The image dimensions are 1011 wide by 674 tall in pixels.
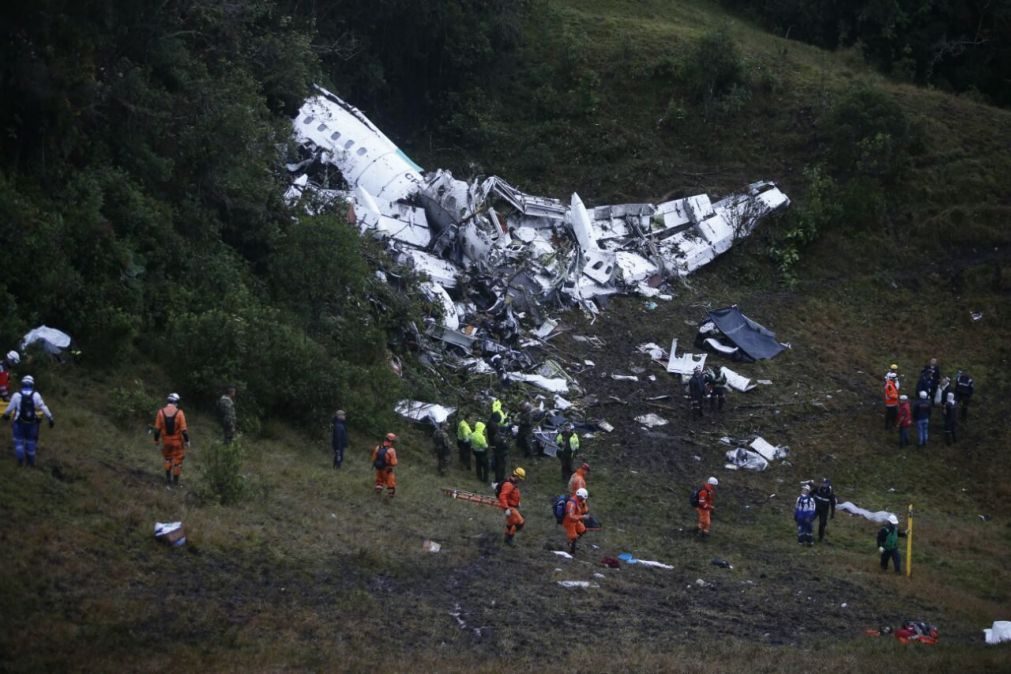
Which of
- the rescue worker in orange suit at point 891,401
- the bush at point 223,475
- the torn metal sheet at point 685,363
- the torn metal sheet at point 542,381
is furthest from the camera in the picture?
the torn metal sheet at point 685,363

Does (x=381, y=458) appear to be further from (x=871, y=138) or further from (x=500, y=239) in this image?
(x=871, y=138)

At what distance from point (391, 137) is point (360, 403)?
17.3 meters

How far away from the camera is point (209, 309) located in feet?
80.2

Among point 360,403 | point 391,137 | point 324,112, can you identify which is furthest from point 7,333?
point 391,137

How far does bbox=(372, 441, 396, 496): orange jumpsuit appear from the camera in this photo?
2102 centimetres

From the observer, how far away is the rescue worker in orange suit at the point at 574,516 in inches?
801

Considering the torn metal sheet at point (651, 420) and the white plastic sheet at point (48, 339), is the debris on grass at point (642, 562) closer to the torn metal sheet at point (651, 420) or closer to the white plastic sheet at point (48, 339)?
the torn metal sheet at point (651, 420)

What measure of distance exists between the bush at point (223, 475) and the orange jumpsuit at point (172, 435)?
0.46 meters

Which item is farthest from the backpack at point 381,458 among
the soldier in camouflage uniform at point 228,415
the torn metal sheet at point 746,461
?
the torn metal sheet at point 746,461

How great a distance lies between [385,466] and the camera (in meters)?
21.1

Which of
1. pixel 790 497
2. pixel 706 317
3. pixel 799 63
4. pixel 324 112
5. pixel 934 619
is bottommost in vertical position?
pixel 934 619

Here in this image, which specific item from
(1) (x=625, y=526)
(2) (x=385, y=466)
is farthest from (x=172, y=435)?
(1) (x=625, y=526)

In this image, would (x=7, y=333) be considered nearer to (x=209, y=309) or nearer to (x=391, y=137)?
(x=209, y=309)

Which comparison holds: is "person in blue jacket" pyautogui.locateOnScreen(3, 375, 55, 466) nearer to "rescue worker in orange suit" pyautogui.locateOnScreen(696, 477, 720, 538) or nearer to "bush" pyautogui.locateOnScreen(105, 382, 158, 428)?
"bush" pyautogui.locateOnScreen(105, 382, 158, 428)
